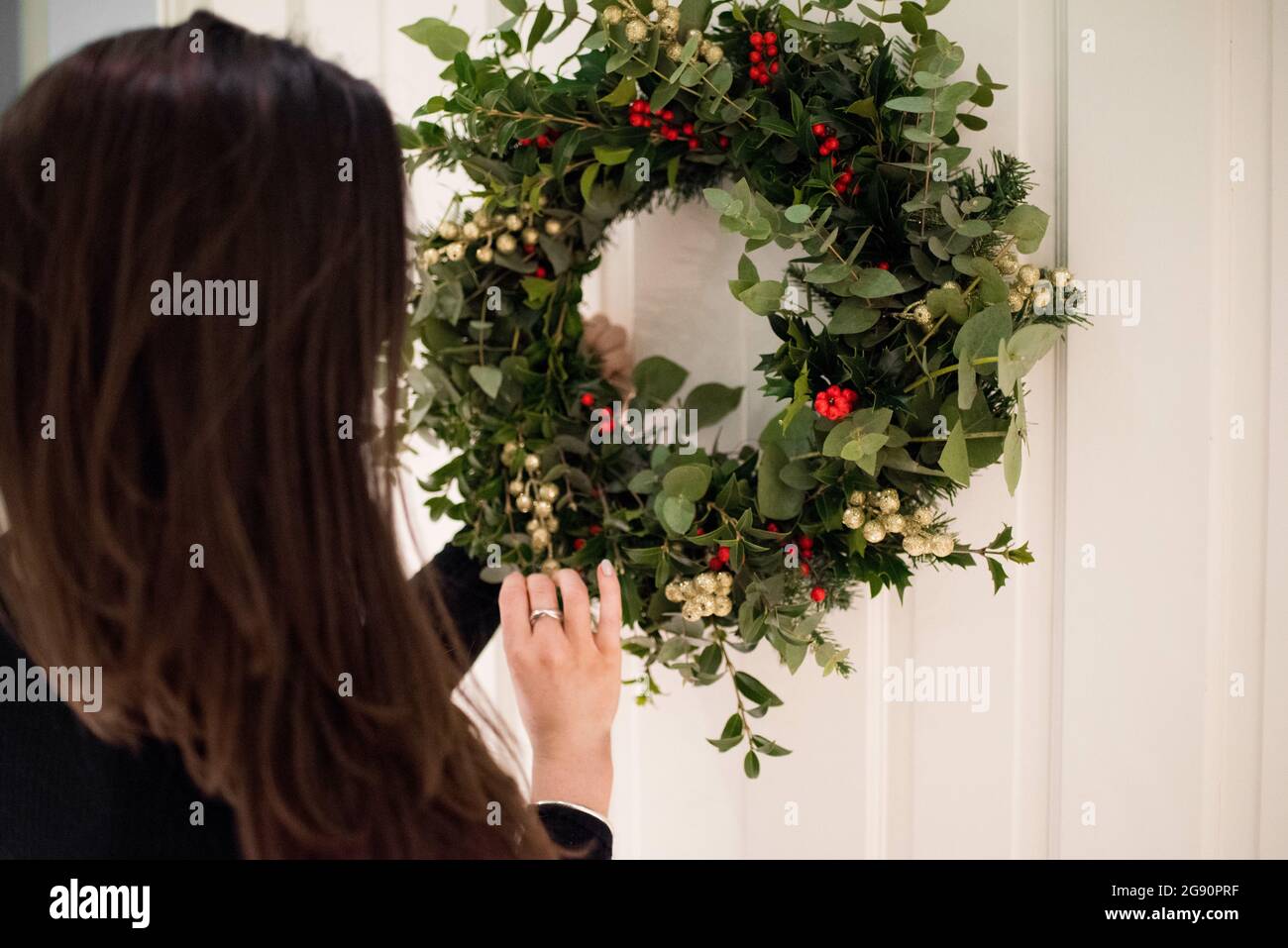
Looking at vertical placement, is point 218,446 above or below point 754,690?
above

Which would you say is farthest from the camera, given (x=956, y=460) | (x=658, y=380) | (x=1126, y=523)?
(x=658, y=380)

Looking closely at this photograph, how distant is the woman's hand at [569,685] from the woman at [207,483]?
0.15 ft

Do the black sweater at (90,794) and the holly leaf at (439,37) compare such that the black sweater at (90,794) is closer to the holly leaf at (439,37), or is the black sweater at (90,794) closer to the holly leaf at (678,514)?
the holly leaf at (678,514)

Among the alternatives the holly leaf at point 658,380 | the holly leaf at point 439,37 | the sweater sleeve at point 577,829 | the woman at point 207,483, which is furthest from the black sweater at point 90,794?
the holly leaf at point 439,37

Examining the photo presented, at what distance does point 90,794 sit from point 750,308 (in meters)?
0.69

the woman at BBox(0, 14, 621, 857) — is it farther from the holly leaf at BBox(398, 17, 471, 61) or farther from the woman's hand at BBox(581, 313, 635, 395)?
the woman's hand at BBox(581, 313, 635, 395)

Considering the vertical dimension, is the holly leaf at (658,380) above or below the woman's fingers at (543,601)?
above

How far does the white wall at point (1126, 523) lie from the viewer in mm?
856

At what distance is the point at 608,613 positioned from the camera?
81 centimetres

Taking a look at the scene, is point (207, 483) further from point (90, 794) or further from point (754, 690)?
point (754, 690)

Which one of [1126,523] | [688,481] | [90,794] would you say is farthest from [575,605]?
[1126,523]
